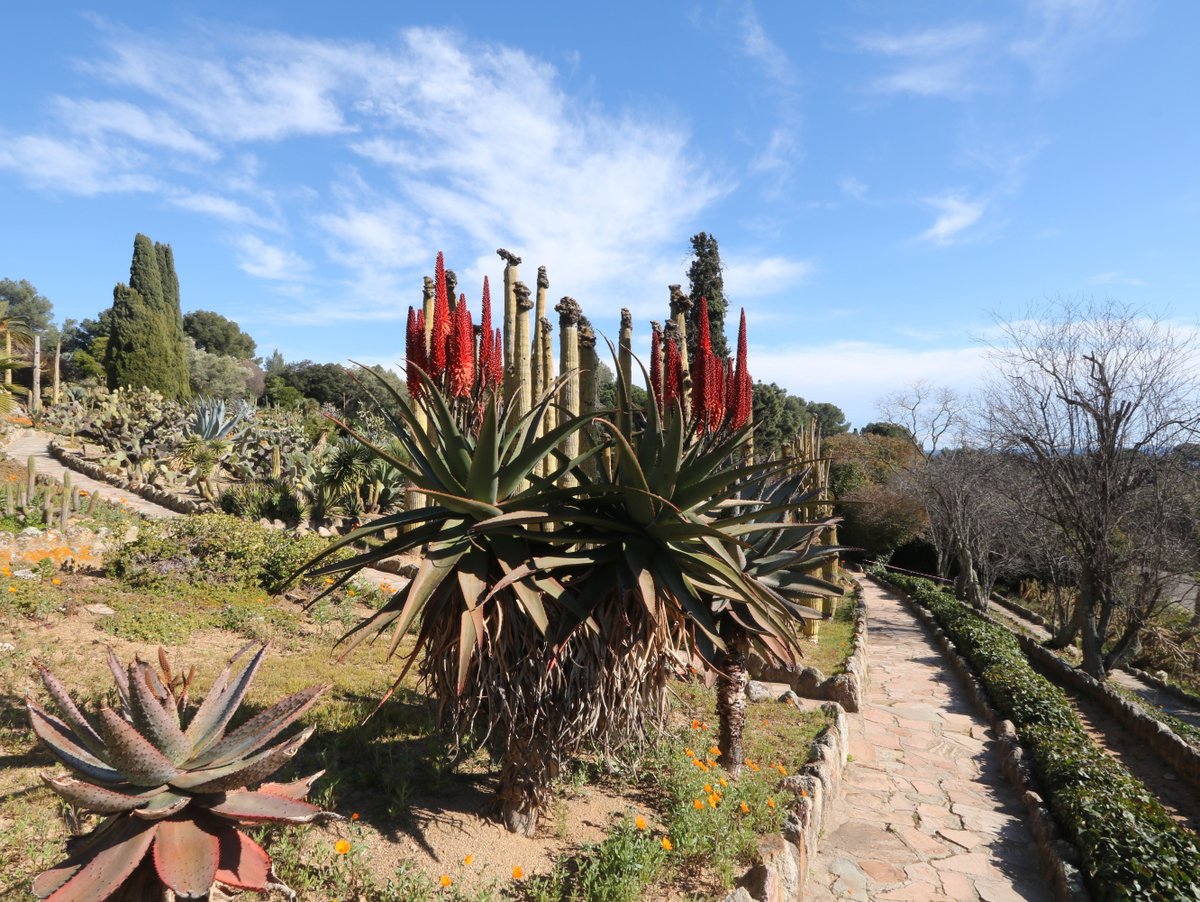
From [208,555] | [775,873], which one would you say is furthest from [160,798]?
[208,555]

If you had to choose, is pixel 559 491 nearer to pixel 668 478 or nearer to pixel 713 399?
pixel 668 478

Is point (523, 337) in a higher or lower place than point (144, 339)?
lower

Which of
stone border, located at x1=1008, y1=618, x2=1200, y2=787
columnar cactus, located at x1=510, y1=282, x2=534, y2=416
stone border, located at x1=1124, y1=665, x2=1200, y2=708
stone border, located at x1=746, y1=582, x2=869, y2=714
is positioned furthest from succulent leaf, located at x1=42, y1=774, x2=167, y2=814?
stone border, located at x1=1124, y1=665, x2=1200, y2=708

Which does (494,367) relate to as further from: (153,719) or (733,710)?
(733,710)

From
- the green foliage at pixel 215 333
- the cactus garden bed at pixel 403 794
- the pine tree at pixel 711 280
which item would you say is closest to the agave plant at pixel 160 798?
the cactus garden bed at pixel 403 794

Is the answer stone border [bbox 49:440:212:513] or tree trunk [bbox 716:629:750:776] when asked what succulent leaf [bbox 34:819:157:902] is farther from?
stone border [bbox 49:440:212:513]

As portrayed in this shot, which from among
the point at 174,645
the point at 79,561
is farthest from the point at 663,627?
the point at 79,561

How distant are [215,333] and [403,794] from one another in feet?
193

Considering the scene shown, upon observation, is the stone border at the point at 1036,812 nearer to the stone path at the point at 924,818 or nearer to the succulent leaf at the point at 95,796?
the stone path at the point at 924,818

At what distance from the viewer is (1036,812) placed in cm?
558

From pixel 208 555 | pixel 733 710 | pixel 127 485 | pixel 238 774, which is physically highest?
pixel 127 485

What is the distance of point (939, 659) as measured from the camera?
12023 millimetres

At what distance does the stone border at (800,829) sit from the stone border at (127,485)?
10680mm

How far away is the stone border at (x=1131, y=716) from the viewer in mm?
7141
